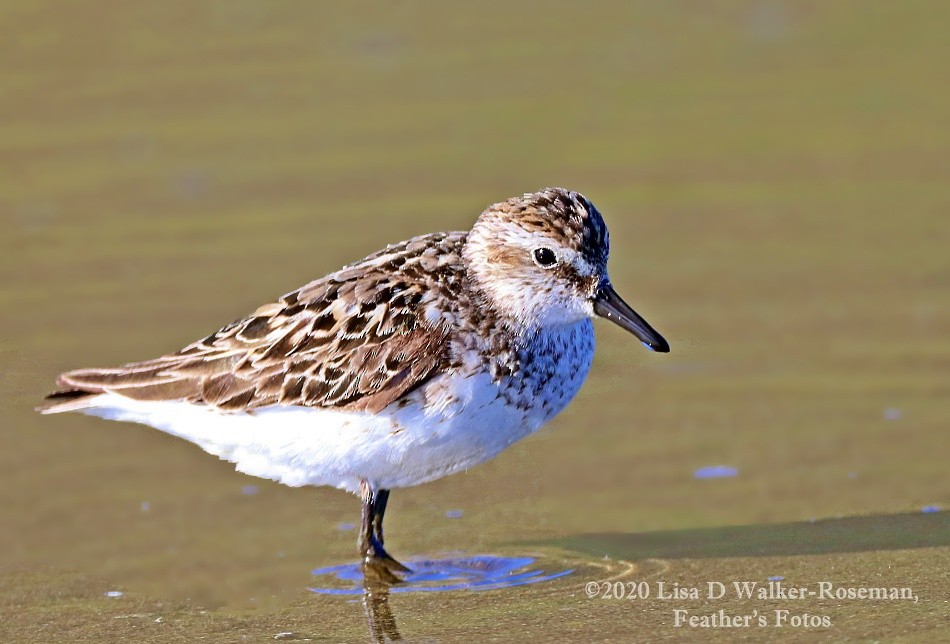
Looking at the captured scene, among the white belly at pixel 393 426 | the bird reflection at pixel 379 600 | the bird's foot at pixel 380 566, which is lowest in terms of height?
the bird reflection at pixel 379 600

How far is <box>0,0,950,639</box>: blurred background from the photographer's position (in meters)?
8.11

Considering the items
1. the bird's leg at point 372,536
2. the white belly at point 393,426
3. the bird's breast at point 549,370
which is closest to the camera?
the white belly at point 393,426

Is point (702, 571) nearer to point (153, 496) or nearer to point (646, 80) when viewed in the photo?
point (153, 496)

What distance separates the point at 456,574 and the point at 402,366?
113cm

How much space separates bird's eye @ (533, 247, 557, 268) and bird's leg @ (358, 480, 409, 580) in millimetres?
1410

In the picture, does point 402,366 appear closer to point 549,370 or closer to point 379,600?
point 549,370

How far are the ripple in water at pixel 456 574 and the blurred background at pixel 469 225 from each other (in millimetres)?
158

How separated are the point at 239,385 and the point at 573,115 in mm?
7531

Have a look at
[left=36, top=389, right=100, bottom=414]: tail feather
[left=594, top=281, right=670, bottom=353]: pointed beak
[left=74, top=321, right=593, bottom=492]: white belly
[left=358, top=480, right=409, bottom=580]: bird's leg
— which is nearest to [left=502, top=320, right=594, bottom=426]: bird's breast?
[left=74, top=321, right=593, bottom=492]: white belly

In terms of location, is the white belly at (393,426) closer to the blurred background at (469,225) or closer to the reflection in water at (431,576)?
the reflection in water at (431,576)

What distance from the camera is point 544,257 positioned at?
7.80m

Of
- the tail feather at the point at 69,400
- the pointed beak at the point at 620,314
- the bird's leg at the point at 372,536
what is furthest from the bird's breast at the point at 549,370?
the tail feather at the point at 69,400

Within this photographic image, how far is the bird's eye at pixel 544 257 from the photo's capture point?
7.79 metres

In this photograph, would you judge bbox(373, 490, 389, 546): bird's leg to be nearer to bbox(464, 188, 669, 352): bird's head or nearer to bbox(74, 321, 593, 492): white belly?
bbox(74, 321, 593, 492): white belly
